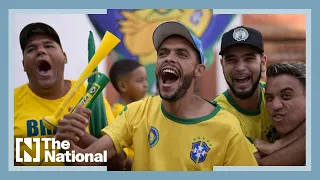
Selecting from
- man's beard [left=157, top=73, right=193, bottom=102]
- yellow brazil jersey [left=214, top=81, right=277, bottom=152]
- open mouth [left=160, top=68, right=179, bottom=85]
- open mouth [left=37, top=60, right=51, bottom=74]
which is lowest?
yellow brazil jersey [left=214, top=81, right=277, bottom=152]

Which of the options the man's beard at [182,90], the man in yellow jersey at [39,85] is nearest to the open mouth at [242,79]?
the man's beard at [182,90]

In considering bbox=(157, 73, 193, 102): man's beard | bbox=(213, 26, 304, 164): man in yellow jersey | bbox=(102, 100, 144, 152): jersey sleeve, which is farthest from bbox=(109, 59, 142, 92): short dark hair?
bbox=(213, 26, 304, 164): man in yellow jersey

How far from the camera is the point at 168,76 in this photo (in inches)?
176

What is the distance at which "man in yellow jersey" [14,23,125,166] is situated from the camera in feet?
15.8

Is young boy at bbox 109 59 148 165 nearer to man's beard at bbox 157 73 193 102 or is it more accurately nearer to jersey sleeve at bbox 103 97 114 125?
jersey sleeve at bbox 103 97 114 125

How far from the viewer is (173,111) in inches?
179

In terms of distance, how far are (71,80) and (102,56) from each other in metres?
0.35

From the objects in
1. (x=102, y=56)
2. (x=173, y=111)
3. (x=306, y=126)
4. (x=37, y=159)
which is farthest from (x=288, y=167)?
(x=37, y=159)

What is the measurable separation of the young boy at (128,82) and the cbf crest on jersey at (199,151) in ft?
2.51

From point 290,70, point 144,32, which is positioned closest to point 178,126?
point 144,32

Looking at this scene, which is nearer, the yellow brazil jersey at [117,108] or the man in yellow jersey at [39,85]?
the man in yellow jersey at [39,85]

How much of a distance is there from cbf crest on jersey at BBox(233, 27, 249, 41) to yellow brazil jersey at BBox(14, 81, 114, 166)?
4.13 feet

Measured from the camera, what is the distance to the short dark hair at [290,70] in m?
4.78

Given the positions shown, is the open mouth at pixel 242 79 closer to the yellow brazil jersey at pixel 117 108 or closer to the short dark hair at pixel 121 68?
the short dark hair at pixel 121 68
